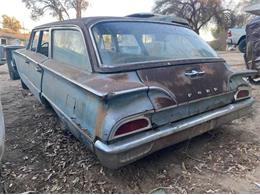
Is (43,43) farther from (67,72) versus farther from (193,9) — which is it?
(193,9)

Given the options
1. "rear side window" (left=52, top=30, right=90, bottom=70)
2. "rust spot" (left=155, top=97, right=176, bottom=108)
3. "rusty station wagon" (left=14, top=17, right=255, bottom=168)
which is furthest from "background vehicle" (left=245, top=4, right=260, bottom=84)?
"rear side window" (left=52, top=30, right=90, bottom=70)

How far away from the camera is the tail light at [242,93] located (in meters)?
3.18

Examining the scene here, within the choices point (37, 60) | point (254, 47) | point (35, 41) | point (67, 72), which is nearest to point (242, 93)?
point (67, 72)

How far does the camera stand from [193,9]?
30.2 metres

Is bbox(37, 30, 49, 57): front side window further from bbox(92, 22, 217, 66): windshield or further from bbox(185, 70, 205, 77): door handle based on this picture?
bbox(185, 70, 205, 77): door handle

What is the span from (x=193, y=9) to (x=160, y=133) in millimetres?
30544

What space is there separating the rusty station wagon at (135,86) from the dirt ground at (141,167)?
1.21ft

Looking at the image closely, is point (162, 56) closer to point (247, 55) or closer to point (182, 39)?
point (182, 39)

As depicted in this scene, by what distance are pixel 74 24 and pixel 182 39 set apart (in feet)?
4.50

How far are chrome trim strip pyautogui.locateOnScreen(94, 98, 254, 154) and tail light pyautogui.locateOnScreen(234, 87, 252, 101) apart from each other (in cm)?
15

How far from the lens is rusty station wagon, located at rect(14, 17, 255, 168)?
2.25 m

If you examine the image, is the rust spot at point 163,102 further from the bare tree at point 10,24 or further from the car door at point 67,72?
the bare tree at point 10,24

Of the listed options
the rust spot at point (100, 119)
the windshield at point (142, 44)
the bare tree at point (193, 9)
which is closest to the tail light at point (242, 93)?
the windshield at point (142, 44)

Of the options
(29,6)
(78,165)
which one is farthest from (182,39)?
(29,6)
